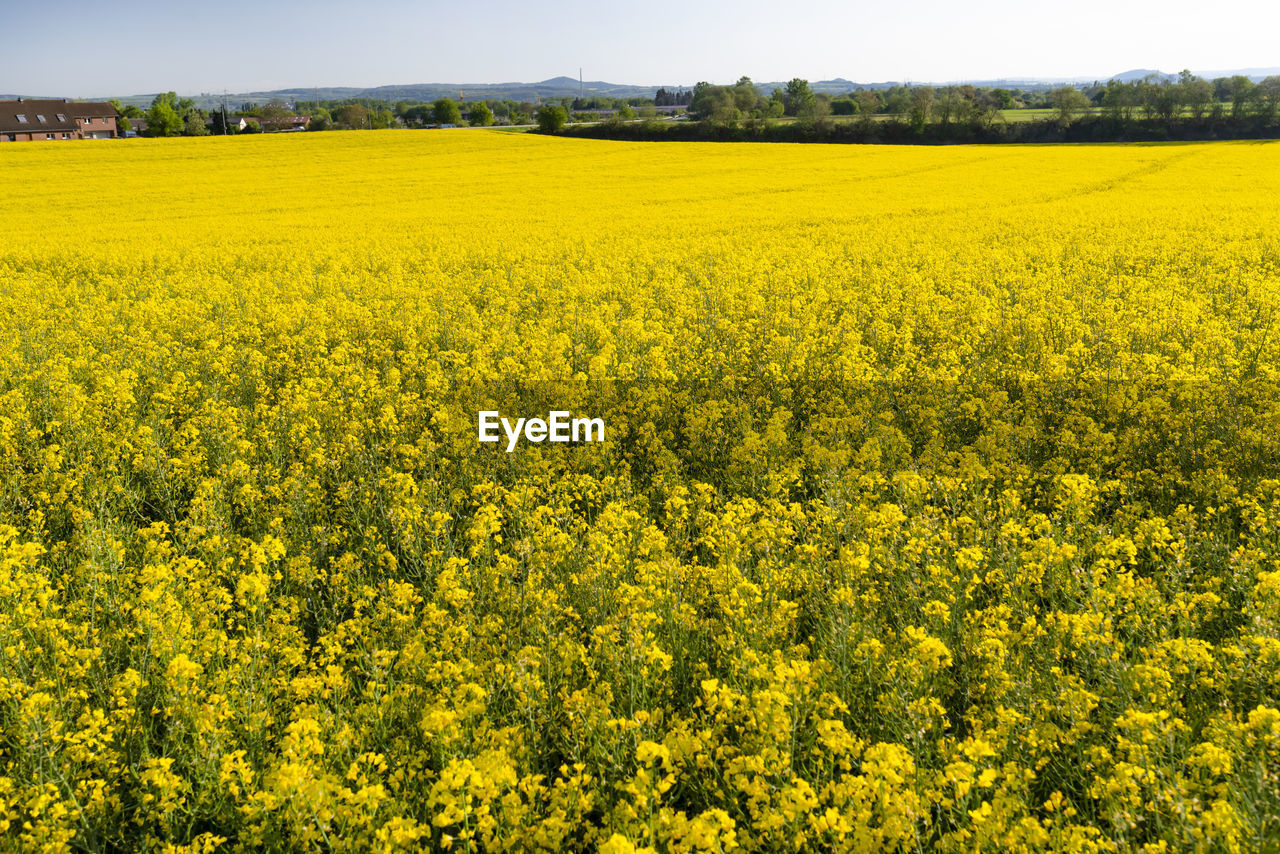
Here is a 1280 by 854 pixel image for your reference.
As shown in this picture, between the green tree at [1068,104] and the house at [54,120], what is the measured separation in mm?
90365

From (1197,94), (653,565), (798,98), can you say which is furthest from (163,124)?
(1197,94)

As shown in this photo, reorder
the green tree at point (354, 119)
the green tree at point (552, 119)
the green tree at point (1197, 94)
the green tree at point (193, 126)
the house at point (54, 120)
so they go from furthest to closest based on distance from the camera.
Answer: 1. the green tree at point (354, 119)
2. the house at point (54, 120)
3. the green tree at point (193, 126)
4. the green tree at point (552, 119)
5. the green tree at point (1197, 94)

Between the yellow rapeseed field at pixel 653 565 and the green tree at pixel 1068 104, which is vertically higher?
the green tree at pixel 1068 104

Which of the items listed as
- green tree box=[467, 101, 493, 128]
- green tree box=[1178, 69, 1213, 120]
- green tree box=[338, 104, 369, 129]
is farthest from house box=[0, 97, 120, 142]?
green tree box=[1178, 69, 1213, 120]

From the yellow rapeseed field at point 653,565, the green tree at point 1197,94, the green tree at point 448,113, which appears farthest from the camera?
the green tree at point 448,113

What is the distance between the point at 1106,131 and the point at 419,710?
72.7 m

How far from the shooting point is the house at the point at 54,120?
76062mm

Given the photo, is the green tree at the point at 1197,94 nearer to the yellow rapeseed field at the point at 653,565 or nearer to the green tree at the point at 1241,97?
the green tree at the point at 1241,97

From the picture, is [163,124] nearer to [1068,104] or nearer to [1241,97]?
[1068,104]

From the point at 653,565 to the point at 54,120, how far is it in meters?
106

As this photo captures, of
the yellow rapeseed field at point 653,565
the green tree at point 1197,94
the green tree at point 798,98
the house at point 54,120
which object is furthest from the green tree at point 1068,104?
the house at point 54,120

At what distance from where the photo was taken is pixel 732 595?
14.4ft

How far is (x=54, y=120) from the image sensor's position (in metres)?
80.8

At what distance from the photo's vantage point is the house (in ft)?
250
